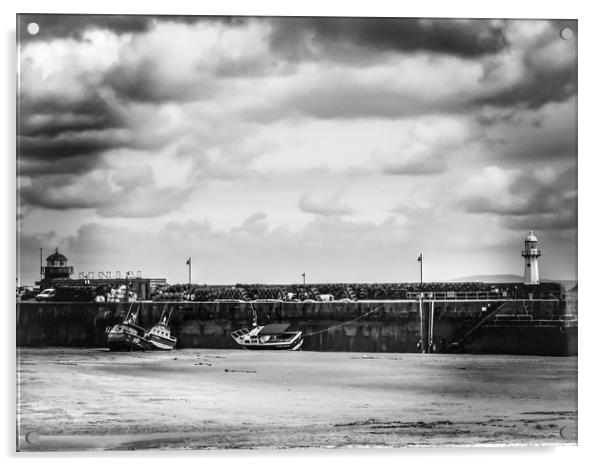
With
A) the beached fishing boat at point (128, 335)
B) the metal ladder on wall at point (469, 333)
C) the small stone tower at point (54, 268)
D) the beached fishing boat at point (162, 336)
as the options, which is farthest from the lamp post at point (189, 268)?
the metal ladder on wall at point (469, 333)

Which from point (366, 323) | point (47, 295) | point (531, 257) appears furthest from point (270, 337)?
point (531, 257)

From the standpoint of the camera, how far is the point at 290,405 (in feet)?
33.5

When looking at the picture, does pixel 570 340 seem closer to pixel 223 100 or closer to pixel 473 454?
pixel 473 454

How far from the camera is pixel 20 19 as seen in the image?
9.64m

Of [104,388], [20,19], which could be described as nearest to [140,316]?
[104,388]

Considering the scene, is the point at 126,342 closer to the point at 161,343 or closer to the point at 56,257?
the point at 161,343

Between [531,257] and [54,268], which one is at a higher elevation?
[531,257]

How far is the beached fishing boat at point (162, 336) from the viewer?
1075 cm

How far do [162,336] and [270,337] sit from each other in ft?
3.52

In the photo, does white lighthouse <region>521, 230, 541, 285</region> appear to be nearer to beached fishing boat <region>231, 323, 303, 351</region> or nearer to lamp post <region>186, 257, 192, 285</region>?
beached fishing boat <region>231, 323, 303, 351</region>

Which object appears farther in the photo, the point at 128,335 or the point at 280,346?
the point at 280,346

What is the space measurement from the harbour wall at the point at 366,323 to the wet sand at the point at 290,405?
246mm

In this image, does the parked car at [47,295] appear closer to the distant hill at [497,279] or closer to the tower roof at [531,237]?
the distant hill at [497,279]

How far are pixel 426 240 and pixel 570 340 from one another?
1.59 m
